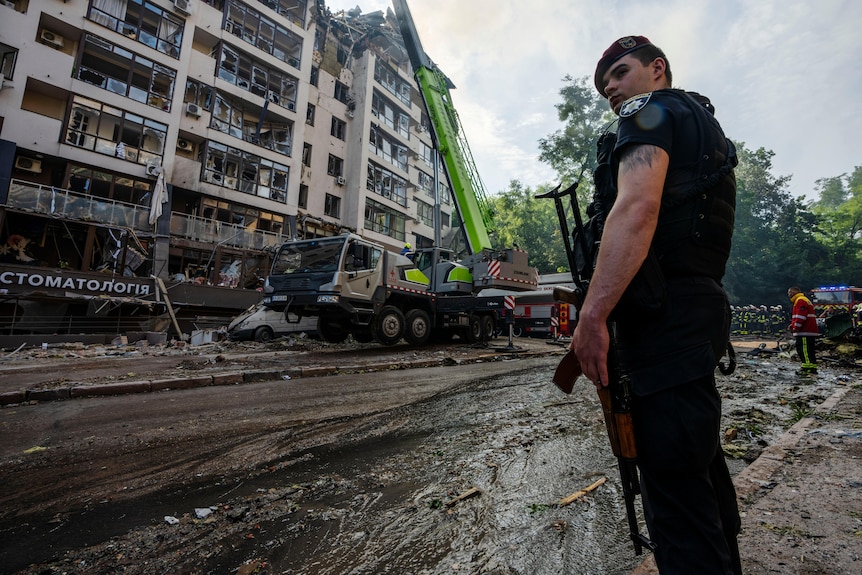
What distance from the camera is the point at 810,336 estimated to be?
8633mm

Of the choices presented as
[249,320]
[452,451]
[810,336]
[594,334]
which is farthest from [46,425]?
[810,336]

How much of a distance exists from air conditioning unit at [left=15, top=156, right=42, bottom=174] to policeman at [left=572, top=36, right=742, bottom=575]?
23.3m

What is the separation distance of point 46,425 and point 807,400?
8.70 m

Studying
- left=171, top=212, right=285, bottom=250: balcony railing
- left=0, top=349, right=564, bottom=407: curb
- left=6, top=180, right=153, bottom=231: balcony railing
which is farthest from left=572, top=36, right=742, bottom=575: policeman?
left=6, top=180, right=153, bottom=231: balcony railing

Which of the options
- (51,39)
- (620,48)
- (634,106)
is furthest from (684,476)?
(51,39)

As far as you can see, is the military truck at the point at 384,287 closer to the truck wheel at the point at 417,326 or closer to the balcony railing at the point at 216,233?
the truck wheel at the point at 417,326

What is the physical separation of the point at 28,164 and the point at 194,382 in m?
18.0

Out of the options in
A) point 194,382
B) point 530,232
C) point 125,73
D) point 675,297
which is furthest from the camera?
point 530,232

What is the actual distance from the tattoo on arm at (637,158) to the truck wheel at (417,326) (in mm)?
10678

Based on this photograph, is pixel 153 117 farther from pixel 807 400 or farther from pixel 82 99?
pixel 807 400

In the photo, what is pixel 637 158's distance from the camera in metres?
1.33

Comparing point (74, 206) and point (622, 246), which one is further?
point (74, 206)

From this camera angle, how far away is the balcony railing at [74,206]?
15.2 m

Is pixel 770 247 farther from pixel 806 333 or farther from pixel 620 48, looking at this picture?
pixel 620 48
